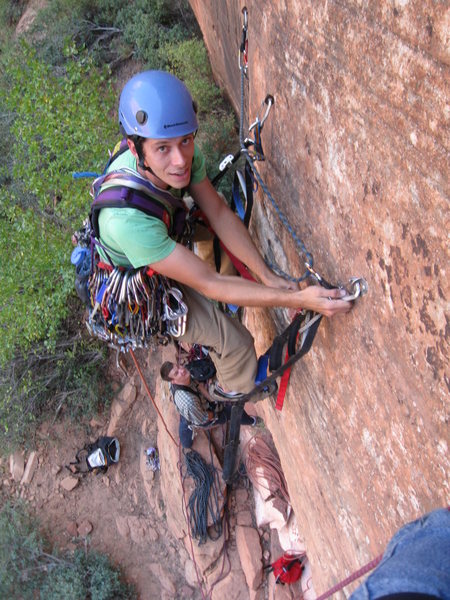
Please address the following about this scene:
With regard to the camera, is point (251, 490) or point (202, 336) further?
point (251, 490)

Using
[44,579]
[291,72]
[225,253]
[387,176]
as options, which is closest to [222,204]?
[225,253]

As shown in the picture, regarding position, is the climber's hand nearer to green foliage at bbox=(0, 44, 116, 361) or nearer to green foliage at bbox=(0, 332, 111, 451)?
green foliage at bbox=(0, 44, 116, 361)

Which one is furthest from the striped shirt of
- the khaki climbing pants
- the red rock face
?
the red rock face

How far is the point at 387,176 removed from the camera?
1526 millimetres

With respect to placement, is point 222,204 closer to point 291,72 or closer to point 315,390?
point 291,72

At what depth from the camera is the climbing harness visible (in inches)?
226

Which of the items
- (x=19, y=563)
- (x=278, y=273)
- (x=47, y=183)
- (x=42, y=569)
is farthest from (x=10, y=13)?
(x=278, y=273)

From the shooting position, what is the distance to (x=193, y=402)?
166 inches

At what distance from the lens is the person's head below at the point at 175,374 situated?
4.05 meters

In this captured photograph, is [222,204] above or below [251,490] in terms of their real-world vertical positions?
above

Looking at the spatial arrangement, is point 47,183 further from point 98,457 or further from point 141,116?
point 98,457

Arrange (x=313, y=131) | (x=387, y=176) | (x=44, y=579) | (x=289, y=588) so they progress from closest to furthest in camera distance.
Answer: (x=387, y=176) → (x=313, y=131) → (x=289, y=588) → (x=44, y=579)

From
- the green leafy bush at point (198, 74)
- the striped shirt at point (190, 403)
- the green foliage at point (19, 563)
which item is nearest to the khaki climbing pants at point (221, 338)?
the striped shirt at point (190, 403)

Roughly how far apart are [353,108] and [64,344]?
197 inches
